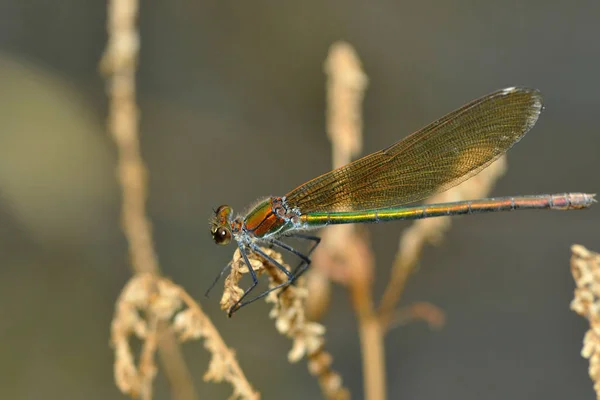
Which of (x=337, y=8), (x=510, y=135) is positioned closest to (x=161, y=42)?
(x=337, y=8)

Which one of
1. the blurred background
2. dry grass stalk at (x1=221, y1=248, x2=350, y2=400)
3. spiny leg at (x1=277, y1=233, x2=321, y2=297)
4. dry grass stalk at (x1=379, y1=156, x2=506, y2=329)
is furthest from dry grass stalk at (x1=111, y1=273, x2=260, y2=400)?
the blurred background

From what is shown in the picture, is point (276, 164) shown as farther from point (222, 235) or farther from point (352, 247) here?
point (352, 247)

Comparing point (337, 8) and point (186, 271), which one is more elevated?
point (337, 8)

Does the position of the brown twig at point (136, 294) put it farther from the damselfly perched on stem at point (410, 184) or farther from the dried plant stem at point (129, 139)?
the damselfly perched on stem at point (410, 184)

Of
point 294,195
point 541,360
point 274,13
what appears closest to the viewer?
point 294,195

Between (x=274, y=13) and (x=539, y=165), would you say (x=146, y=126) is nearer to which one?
(x=274, y=13)

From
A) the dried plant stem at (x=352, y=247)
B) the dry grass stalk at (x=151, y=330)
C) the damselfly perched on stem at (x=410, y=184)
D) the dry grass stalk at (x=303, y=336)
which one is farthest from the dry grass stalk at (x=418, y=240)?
the dry grass stalk at (x=151, y=330)
